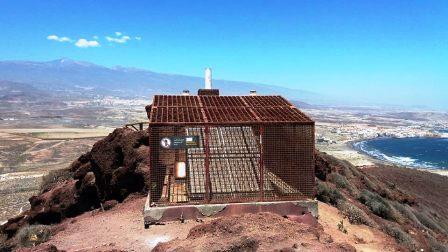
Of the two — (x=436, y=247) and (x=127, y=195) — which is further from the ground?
(x=127, y=195)

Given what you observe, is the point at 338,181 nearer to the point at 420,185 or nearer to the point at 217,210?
the point at 217,210

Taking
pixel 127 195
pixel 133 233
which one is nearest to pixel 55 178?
pixel 127 195

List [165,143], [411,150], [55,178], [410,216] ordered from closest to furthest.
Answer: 1. [165,143]
2. [410,216]
3. [55,178]
4. [411,150]

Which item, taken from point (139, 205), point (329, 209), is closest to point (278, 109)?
point (329, 209)

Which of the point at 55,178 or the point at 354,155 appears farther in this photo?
the point at 354,155

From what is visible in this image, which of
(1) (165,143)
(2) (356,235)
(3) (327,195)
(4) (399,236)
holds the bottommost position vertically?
(4) (399,236)

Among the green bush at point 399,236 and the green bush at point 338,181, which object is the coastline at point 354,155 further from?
the green bush at point 399,236

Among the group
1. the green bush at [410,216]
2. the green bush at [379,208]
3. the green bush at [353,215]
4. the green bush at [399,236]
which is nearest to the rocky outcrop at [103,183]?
the green bush at [353,215]
